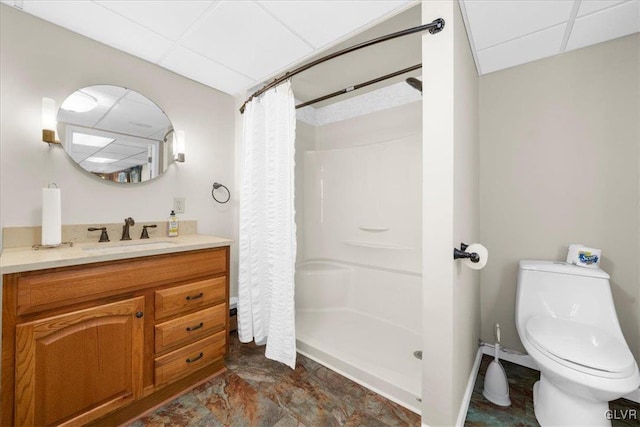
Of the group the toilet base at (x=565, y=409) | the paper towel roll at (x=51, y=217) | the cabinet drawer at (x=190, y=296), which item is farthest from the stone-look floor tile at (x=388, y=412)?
the paper towel roll at (x=51, y=217)

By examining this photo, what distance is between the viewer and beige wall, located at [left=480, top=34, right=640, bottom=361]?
1.51 m

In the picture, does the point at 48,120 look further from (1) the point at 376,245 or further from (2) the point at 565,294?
(2) the point at 565,294

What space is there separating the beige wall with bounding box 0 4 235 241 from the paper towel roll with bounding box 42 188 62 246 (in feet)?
0.56

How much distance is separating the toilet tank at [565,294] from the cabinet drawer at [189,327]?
1895 mm

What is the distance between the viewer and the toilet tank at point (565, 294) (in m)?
1.43

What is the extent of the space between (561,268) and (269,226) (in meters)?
1.87

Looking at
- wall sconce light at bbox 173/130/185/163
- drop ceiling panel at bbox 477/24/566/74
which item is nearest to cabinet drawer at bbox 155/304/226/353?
wall sconce light at bbox 173/130/185/163

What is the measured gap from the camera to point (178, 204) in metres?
2.01

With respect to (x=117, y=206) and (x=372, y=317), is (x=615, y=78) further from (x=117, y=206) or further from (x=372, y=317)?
(x=117, y=206)

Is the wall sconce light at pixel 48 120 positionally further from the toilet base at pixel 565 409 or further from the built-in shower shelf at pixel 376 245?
the toilet base at pixel 565 409

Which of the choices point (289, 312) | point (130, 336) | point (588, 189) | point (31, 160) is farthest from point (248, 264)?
point (588, 189)

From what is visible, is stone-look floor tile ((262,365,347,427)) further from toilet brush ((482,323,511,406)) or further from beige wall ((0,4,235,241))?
beige wall ((0,4,235,241))

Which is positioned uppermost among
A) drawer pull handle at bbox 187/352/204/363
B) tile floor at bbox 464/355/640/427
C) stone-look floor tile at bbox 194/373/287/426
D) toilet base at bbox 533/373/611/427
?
drawer pull handle at bbox 187/352/204/363

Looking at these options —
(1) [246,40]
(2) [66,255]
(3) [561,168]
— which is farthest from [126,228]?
(3) [561,168]
